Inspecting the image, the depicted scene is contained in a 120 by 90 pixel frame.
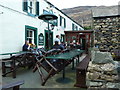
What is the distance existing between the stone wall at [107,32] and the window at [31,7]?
4517mm

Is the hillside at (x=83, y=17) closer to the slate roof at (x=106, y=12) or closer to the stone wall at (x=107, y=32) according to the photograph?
the slate roof at (x=106, y=12)

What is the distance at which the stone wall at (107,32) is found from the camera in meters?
5.46

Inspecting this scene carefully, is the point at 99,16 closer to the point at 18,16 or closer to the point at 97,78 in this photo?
the point at 97,78

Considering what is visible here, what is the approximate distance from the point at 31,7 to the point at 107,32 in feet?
18.0

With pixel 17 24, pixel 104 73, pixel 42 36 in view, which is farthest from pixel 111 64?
pixel 42 36

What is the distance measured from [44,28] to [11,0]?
3.82 metres

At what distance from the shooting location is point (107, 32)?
18.3 ft

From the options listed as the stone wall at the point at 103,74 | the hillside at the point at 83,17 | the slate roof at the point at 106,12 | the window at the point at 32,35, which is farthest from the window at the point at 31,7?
the hillside at the point at 83,17

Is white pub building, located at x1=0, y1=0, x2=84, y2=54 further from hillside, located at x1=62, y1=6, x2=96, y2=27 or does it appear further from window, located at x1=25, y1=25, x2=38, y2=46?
hillside, located at x1=62, y1=6, x2=96, y2=27

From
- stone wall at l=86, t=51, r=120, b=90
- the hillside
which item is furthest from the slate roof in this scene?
the hillside

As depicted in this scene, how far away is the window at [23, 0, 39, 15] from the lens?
7491 millimetres

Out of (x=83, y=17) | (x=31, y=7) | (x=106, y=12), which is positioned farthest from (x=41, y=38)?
(x=83, y=17)

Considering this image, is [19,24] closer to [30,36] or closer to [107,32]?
[30,36]

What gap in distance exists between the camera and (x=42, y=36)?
9.47 meters
